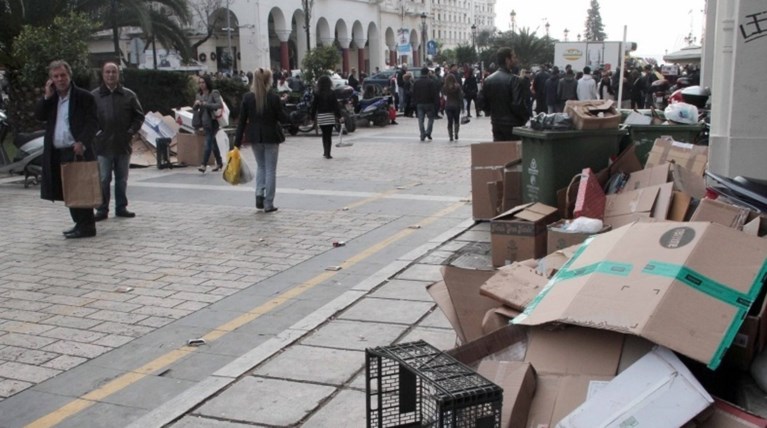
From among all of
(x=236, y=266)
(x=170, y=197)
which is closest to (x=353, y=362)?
(x=236, y=266)

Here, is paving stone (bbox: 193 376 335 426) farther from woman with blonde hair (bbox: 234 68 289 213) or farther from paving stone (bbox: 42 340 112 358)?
woman with blonde hair (bbox: 234 68 289 213)

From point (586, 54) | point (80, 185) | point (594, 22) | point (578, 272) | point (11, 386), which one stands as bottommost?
point (11, 386)

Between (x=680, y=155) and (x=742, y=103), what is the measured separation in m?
1.06

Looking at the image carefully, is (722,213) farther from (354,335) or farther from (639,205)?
(354,335)

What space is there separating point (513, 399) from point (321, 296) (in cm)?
318

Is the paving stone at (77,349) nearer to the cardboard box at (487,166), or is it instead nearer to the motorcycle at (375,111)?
the cardboard box at (487,166)

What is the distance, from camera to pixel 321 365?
4.61m

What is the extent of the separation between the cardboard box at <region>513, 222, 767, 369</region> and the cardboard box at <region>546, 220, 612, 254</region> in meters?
1.96

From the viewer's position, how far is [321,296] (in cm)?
616

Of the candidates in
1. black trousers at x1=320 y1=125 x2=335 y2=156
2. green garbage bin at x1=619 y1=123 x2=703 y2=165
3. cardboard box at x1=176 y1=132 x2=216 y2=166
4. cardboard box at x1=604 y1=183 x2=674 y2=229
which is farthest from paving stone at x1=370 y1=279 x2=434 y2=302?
black trousers at x1=320 y1=125 x2=335 y2=156

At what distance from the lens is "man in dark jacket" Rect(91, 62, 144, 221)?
9.40 metres

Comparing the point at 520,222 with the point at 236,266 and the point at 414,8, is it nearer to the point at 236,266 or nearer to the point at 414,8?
the point at 236,266

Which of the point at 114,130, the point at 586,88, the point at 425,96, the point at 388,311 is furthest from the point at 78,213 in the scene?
the point at 586,88

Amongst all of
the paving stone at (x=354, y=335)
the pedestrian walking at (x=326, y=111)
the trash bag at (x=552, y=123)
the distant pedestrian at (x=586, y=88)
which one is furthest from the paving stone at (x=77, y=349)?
the distant pedestrian at (x=586, y=88)
